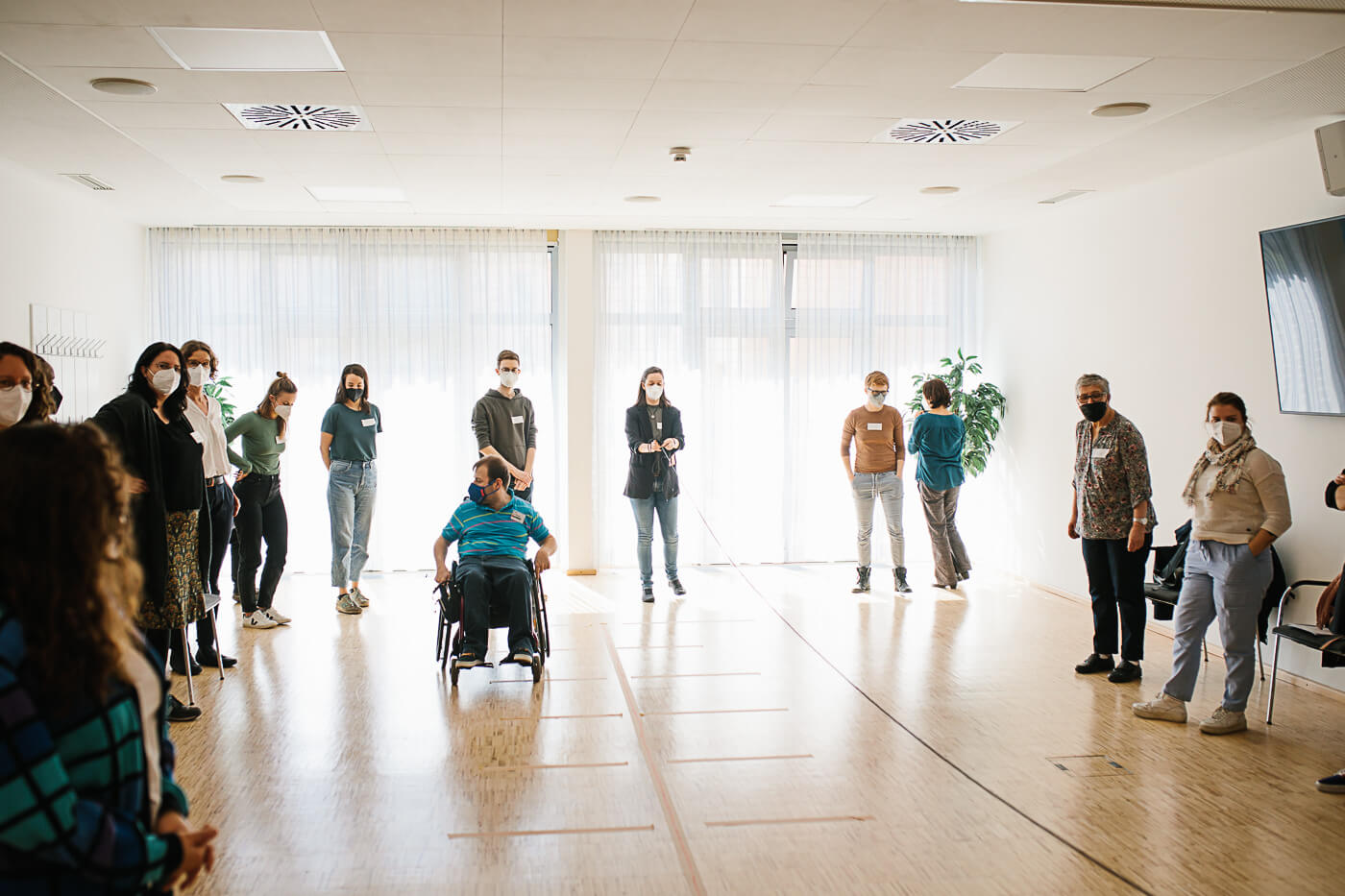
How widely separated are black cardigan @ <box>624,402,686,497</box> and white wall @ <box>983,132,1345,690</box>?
2907 millimetres

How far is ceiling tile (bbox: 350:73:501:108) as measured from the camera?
14.6 feet

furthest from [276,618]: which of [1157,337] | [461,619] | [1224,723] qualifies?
[1157,337]

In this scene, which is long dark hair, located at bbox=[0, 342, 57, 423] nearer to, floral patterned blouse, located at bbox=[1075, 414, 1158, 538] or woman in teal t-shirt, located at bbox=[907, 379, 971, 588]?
floral patterned blouse, located at bbox=[1075, 414, 1158, 538]

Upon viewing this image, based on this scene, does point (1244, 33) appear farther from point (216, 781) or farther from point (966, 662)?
point (216, 781)

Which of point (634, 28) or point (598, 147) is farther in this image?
point (598, 147)

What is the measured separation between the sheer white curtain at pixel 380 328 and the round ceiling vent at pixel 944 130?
3.92 meters

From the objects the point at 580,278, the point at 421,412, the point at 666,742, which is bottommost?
the point at 666,742

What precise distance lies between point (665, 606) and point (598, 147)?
3.23 m

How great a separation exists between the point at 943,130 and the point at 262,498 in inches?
181

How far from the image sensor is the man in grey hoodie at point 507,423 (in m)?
7.26

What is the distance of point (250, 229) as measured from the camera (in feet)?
27.8

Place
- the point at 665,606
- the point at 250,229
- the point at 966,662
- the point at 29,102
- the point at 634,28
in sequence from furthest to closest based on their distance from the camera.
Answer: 1. the point at 250,229
2. the point at 665,606
3. the point at 966,662
4. the point at 29,102
5. the point at 634,28

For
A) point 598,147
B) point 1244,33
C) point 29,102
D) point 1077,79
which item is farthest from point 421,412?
point 1244,33

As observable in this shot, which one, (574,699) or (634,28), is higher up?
(634,28)
